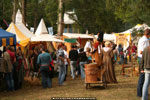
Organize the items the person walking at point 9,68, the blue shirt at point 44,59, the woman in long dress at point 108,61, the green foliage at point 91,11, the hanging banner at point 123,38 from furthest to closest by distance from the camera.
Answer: the green foliage at point 91,11, the hanging banner at point 123,38, the blue shirt at point 44,59, the woman in long dress at point 108,61, the person walking at point 9,68

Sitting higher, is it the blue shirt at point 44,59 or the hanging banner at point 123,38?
the hanging banner at point 123,38

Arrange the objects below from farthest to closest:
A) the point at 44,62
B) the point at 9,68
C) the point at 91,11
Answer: the point at 91,11, the point at 44,62, the point at 9,68

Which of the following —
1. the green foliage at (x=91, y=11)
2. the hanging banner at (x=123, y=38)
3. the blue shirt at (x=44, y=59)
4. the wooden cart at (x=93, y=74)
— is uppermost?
the green foliage at (x=91, y=11)

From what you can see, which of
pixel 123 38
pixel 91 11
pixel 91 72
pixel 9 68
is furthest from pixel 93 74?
pixel 91 11

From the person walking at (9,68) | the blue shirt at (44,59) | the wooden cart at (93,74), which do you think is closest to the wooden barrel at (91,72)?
the wooden cart at (93,74)

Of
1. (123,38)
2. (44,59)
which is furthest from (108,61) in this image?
(123,38)

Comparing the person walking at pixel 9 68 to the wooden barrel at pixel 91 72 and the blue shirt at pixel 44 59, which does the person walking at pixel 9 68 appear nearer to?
the blue shirt at pixel 44 59

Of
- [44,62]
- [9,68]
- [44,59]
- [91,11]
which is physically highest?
[91,11]

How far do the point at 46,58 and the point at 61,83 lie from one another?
1.74 m

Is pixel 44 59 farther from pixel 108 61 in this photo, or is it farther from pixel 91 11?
pixel 91 11

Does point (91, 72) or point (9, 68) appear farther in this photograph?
point (9, 68)

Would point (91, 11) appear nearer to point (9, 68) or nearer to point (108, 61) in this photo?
point (108, 61)

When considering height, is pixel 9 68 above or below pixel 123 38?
below

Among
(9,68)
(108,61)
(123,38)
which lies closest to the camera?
(9,68)
